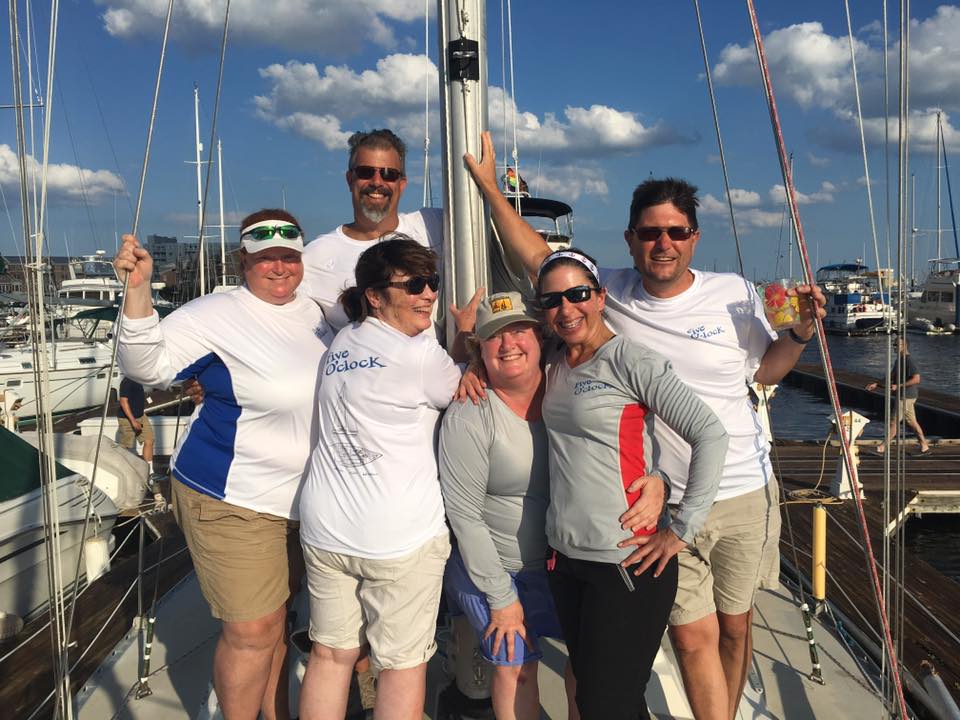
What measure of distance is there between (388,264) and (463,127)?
0.91 metres

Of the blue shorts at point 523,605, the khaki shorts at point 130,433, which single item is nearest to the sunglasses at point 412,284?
the blue shorts at point 523,605

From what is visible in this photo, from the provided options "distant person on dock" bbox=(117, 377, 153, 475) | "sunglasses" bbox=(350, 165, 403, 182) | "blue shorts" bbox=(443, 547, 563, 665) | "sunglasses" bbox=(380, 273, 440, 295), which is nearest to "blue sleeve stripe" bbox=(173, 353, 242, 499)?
"sunglasses" bbox=(380, 273, 440, 295)

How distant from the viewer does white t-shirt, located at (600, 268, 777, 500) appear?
8.08ft

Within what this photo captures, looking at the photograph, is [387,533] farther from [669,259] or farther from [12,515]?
[12,515]

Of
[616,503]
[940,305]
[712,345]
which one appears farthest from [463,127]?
[940,305]

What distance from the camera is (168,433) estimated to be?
39.0 ft

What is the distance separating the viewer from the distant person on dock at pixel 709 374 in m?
2.45

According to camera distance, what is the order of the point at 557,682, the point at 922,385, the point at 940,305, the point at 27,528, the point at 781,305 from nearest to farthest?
the point at 781,305, the point at 557,682, the point at 27,528, the point at 922,385, the point at 940,305

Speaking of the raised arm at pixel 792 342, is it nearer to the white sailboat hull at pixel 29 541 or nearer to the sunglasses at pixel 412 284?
the sunglasses at pixel 412 284

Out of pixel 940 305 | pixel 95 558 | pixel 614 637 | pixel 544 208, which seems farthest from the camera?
pixel 940 305

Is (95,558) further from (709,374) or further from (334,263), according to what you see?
(709,374)

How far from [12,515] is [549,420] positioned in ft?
16.6

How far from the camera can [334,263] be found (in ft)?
9.75

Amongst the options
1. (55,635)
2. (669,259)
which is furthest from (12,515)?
(669,259)
